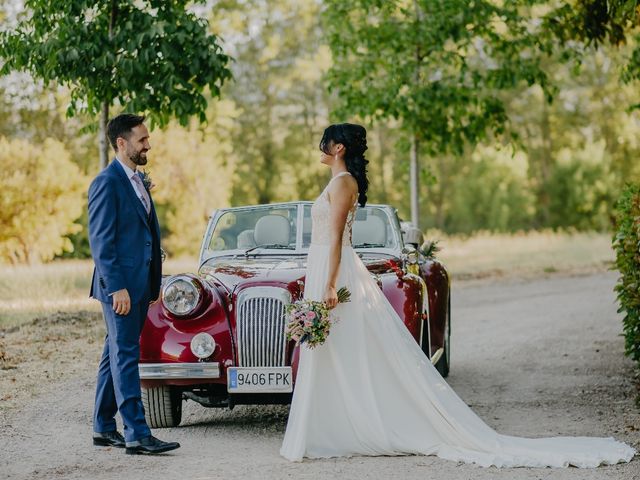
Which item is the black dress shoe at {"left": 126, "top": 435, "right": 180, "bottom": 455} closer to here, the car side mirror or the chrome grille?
→ the chrome grille

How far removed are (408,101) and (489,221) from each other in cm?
3406

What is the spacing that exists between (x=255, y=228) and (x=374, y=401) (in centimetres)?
251

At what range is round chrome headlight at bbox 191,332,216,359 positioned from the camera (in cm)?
647

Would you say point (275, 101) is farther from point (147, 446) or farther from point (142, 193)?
point (147, 446)

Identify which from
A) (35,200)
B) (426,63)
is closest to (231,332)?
(426,63)

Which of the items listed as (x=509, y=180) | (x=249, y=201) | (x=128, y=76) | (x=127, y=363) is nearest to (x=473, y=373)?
(x=127, y=363)

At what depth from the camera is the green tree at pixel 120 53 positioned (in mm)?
11289

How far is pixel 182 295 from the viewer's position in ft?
21.7

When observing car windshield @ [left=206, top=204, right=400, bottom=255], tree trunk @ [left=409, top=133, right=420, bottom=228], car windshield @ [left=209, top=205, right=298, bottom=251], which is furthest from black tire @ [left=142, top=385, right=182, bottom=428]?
tree trunk @ [left=409, top=133, right=420, bottom=228]

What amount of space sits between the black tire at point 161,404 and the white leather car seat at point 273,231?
5.46ft

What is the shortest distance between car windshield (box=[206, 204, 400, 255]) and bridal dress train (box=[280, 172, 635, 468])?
5.47 ft

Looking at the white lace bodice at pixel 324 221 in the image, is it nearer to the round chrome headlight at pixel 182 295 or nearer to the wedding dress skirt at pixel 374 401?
the wedding dress skirt at pixel 374 401

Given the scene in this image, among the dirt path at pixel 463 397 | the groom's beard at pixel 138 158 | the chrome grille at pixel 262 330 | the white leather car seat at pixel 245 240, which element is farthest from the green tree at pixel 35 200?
the groom's beard at pixel 138 158

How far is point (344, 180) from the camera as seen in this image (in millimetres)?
6156
